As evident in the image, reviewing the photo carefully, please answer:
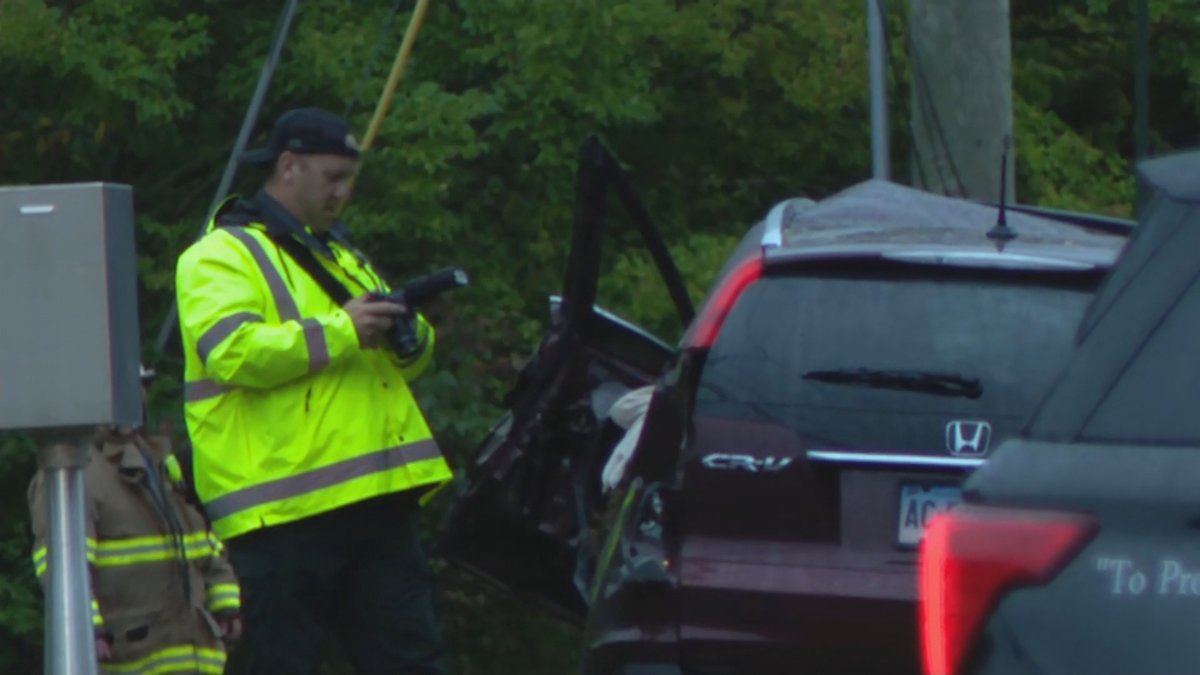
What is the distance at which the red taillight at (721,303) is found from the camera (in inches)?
219

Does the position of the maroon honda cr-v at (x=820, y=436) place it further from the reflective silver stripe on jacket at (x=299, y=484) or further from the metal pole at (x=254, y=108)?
the metal pole at (x=254, y=108)

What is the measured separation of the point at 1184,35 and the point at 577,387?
6.11 m

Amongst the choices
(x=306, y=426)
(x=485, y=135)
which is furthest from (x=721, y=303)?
(x=485, y=135)

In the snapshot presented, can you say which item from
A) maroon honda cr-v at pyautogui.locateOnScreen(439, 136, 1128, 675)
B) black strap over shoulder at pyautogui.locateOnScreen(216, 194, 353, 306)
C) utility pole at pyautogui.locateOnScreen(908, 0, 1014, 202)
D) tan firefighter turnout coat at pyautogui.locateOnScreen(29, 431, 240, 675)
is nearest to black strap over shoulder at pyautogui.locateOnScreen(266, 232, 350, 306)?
black strap over shoulder at pyautogui.locateOnScreen(216, 194, 353, 306)

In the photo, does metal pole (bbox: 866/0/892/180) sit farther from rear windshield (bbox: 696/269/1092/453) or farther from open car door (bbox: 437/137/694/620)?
rear windshield (bbox: 696/269/1092/453)

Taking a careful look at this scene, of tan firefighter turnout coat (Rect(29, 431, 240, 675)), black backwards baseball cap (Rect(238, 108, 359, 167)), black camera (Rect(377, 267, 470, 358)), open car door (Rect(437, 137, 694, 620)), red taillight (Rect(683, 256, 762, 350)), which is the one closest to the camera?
red taillight (Rect(683, 256, 762, 350))

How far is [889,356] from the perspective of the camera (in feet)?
17.9

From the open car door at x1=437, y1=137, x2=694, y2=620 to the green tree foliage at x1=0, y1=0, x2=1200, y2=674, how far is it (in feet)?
7.17

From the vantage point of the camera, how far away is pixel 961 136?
29.2 ft

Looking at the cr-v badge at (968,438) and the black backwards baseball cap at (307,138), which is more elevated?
the black backwards baseball cap at (307,138)

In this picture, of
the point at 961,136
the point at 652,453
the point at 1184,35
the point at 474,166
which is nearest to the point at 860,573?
the point at 652,453

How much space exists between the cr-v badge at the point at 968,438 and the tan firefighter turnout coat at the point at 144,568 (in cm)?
302

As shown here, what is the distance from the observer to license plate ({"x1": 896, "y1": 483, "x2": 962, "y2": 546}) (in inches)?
211

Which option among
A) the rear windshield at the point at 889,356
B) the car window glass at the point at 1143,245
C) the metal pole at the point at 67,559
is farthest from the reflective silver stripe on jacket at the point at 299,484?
the car window glass at the point at 1143,245
